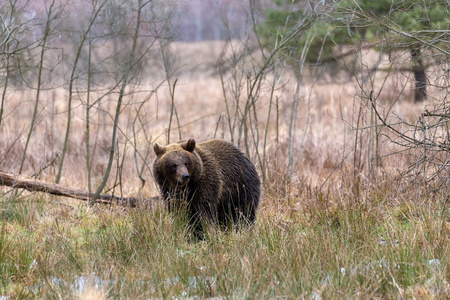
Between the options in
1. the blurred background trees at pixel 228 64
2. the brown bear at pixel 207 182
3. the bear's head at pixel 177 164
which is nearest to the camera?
the blurred background trees at pixel 228 64

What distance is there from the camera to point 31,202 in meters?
6.88

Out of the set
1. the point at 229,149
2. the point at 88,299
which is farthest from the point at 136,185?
the point at 88,299

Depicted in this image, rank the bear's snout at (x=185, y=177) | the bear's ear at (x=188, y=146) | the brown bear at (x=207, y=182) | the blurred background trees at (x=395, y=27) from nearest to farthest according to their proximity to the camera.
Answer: the blurred background trees at (x=395, y=27)
the bear's snout at (x=185, y=177)
the brown bear at (x=207, y=182)
the bear's ear at (x=188, y=146)

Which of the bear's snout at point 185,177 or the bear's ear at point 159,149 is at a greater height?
the bear's ear at point 159,149

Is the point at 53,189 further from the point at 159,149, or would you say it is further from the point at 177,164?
the point at 177,164

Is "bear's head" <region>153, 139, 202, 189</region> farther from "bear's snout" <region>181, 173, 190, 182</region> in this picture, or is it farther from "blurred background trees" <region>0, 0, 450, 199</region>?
"blurred background trees" <region>0, 0, 450, 199</region>

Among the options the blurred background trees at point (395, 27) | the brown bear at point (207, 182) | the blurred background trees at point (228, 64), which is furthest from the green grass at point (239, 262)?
the blurred background trees at point (395, 27)

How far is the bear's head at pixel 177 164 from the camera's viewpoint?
5.62 metres

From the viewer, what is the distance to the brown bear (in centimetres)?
574

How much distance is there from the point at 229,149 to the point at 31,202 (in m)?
2.67

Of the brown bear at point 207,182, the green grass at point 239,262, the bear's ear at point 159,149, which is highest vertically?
the bear's ear at point 159,149

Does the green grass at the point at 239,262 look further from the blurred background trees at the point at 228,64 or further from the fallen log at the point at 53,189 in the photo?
the fallen log at the point at 53,189

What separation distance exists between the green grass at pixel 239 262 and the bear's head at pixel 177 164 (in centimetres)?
38

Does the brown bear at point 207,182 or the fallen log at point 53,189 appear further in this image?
the fallen log at point 53,189
